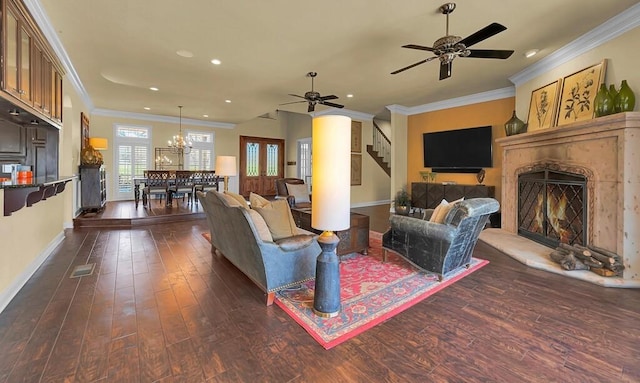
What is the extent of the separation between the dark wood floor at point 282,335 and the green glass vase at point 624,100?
6.41 feet

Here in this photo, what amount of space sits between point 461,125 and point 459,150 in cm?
61

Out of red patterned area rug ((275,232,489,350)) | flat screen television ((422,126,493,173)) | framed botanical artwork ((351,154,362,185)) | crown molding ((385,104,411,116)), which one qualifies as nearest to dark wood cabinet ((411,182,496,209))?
flat screen television ((422,126,493,173))

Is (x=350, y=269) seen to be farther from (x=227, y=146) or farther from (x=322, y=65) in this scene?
(x=227, y=146)

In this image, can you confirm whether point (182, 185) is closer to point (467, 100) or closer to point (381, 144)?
point (381, 144)

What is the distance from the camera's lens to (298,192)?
21.4 feet

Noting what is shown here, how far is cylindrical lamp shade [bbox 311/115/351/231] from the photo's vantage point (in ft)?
6.98

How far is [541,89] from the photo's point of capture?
4691 millimetres

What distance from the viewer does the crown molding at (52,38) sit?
2.98 meters

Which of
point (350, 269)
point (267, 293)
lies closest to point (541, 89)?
point (350, 269)

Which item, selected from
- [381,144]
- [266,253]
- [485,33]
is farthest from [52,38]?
[381,144]

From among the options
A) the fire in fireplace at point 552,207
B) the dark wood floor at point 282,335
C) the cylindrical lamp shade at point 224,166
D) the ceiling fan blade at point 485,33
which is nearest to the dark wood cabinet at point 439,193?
the fire in fireplace at point 552,207

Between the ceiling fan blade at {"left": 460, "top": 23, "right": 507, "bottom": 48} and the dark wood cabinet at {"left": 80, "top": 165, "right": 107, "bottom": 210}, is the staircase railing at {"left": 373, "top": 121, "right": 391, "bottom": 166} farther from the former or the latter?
the dark wood cabinet at {"left": 80, "top": 165, "right": 107, "bottom": 210}

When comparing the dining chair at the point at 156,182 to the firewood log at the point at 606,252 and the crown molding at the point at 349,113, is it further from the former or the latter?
the firewood log at the point at 606,252

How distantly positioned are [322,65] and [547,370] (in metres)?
4.46
